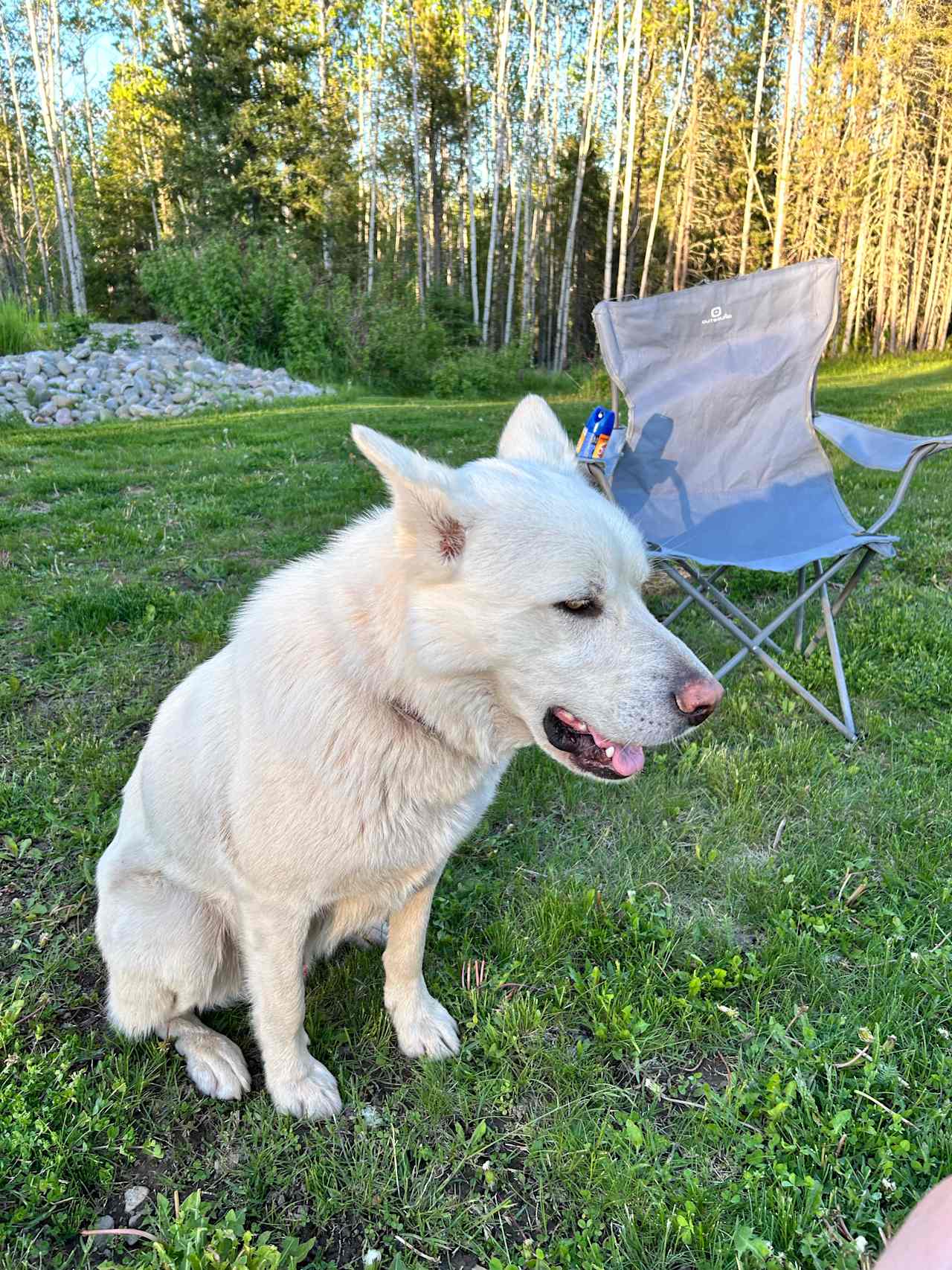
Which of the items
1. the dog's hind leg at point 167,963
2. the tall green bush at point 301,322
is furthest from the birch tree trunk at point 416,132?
the dog's hind leg at point 167,963

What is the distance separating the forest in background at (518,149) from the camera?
51.3ft

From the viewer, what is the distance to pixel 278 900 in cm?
154

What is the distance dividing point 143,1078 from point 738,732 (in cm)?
229

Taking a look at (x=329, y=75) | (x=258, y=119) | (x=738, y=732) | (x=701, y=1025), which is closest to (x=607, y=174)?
(x=329, y=75)

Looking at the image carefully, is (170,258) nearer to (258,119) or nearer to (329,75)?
(258,119)

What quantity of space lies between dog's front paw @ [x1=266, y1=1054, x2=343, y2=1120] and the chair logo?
152 inches

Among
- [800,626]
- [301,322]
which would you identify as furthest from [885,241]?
[800,626]

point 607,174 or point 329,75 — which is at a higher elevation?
point 329,75

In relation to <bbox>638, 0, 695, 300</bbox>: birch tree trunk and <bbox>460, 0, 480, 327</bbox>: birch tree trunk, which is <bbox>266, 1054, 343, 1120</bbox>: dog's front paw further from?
<bbox>460, 0, 480, 327</bbox>: birch tree trunk

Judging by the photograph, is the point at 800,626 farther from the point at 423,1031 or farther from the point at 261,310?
the point at 261,310

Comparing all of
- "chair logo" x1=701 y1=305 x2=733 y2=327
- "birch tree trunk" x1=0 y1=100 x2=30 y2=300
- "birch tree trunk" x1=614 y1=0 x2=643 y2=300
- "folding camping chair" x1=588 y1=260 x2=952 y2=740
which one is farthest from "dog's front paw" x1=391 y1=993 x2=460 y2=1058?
"birch tree trunk" x1=0 y1=100 x2=30 y2=300

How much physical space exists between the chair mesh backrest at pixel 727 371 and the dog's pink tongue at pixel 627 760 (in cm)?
260

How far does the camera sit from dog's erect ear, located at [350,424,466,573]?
54.1 inches

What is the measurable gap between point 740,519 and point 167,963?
10.2ft
